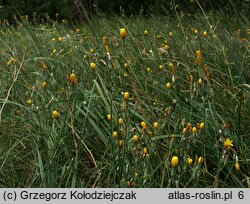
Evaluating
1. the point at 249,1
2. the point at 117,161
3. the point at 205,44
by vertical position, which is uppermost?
the point at 117,161

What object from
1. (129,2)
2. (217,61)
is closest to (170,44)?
(217,61)

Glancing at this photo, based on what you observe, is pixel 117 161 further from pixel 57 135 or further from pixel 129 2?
pixel 129 2

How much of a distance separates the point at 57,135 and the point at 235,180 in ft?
2.35

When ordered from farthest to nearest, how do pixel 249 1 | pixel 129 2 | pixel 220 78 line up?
1. pixel 129 2
2. pixel 249 1
3. pixel 220 78

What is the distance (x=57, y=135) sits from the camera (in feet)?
5.89

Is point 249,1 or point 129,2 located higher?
point 249,1

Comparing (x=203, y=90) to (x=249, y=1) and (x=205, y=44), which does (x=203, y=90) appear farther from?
(x=249, y=1)

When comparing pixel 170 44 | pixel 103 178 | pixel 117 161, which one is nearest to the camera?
pixel 117 161

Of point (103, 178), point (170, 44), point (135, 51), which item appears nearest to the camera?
point (103, 178)

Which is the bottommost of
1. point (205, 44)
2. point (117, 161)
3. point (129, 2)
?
point (129, 2)
